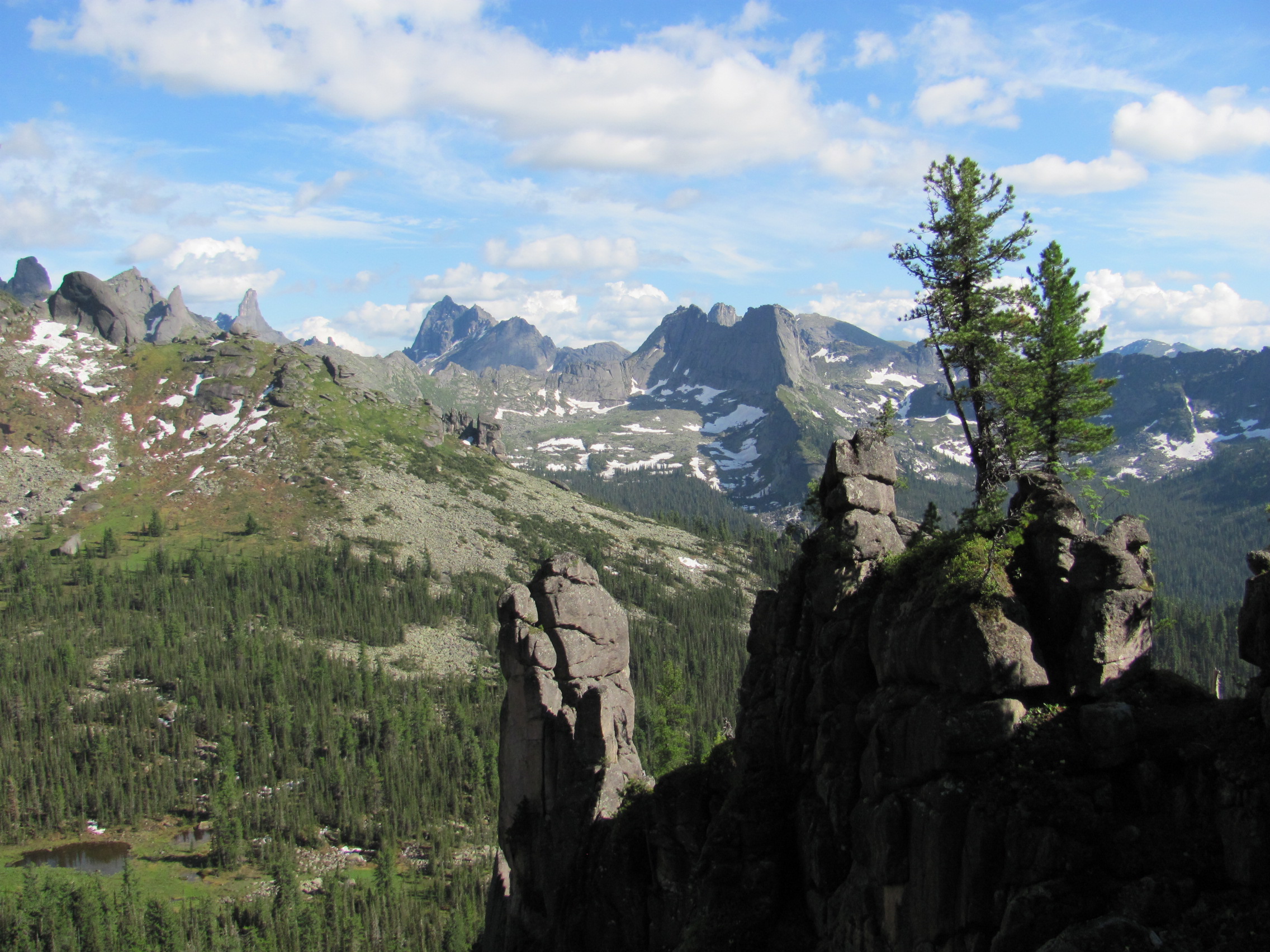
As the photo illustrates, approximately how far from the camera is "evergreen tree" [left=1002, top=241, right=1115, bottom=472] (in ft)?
102

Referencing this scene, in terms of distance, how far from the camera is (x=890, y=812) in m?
23.8

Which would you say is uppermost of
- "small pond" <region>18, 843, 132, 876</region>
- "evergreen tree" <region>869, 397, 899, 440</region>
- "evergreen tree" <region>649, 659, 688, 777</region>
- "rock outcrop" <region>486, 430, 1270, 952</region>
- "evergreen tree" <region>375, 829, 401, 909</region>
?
→ "evergreen tree" <region>869, 397, 899, 440</region>

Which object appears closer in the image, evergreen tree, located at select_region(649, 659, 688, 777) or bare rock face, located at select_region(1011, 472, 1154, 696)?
bare rock face, located at select_region(1011, 472, 1154, 696)

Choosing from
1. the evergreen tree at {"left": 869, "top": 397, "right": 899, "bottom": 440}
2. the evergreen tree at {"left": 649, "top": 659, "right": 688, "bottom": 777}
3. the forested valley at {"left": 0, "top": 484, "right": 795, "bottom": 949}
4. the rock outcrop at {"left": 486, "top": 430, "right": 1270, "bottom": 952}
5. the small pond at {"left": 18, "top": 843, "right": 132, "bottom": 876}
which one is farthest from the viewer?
the small pond at {"left": 18, "top": 843, "right": 132, "bottom": 876}

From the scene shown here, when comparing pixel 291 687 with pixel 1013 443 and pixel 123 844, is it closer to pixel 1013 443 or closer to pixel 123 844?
pixel 123 844

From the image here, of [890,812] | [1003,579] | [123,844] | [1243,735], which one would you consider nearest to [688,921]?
[890,812]

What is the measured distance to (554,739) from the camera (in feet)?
158

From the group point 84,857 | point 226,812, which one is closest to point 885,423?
point 226,812

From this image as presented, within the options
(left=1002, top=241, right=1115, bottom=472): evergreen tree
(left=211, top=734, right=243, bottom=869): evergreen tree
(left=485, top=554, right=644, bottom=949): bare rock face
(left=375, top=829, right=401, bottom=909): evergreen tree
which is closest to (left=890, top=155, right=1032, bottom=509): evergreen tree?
(left=1002, top=241, right=1115, bottom=472): evergreen tree

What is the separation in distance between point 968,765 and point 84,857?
404 feet

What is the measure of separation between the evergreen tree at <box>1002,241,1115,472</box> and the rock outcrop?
14.9 feet

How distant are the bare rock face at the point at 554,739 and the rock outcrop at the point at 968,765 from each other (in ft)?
31.7

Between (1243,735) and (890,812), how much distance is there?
30.3 feet

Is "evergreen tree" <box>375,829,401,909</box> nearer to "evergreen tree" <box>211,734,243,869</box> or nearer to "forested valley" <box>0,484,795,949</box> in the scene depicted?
"forested valley" <box>0,484,795,949</box>
